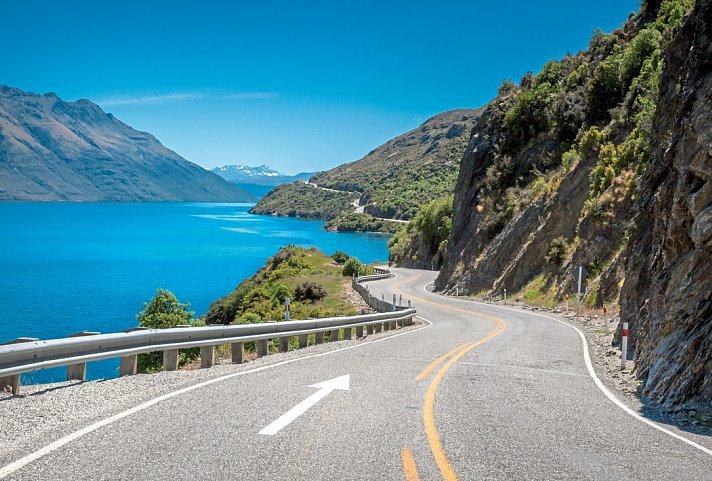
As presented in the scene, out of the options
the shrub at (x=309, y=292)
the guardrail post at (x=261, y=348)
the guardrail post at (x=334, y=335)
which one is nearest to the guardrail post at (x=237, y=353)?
the guardrail post at (x=261, y=348)

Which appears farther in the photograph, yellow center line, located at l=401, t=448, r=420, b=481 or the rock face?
the rock face

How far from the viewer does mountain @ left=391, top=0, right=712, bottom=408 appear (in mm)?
11367

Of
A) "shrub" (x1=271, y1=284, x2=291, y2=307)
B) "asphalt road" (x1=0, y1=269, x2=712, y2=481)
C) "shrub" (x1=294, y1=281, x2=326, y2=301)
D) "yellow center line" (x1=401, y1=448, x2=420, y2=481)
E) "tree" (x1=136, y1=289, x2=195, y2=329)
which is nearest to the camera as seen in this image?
"yellow center line" (x1=401, y1=448, x2=420, y2=481)

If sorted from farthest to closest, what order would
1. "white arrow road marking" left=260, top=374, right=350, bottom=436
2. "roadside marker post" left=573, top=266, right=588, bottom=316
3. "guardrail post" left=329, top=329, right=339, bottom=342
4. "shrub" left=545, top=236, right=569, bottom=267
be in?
"shrub" left=545, top=236, right=569, bottom=267
"roadside marker post" left=573, top=266, right=588, bottom=316
"guardrail post" left=329, top=329, right=339, bottom=342
"white arrow road marking" left=260, top=374, right=350, bottom=436

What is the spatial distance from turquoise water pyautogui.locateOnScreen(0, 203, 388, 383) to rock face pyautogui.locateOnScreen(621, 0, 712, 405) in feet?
103

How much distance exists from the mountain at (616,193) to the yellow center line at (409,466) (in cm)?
554

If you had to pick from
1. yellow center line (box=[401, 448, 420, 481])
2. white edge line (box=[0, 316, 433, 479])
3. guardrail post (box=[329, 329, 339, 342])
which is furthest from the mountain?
guardrail post (box=[329, 329, 339, 342])

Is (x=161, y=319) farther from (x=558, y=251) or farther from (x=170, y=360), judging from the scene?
(x=558, y=251)

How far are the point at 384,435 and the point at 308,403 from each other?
1718 mm

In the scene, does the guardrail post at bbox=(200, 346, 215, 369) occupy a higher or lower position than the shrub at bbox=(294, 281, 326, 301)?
higher

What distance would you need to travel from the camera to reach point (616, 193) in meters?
33.8

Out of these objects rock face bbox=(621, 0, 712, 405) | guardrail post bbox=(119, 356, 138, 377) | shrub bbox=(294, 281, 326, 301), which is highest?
rock face bbox=(621, 0, 712, 405)

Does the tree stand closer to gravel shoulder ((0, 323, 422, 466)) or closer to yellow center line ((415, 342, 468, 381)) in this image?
yellow center line ((415, 342, 468, 381))

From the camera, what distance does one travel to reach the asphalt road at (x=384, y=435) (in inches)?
217
